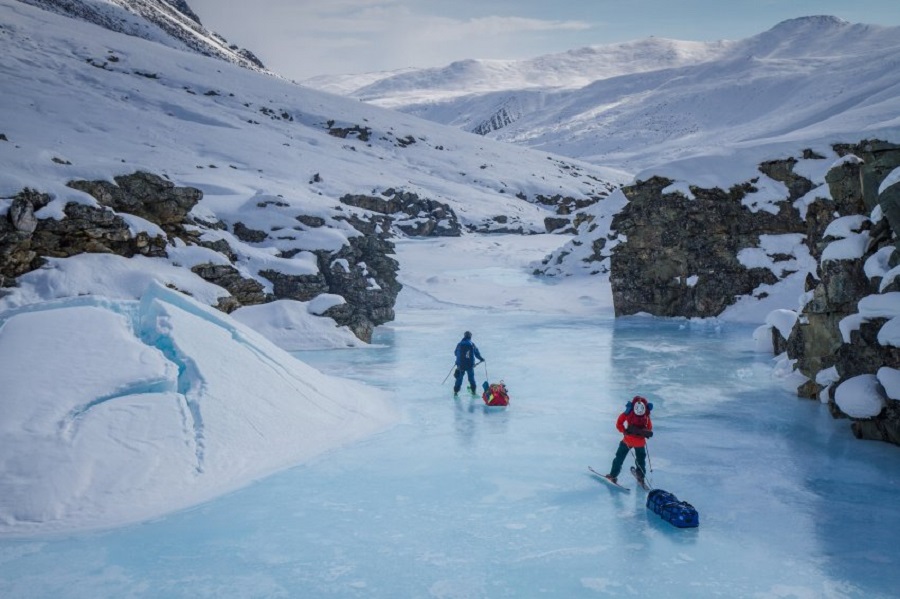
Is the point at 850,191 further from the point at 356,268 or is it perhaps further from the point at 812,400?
the point at 356,268

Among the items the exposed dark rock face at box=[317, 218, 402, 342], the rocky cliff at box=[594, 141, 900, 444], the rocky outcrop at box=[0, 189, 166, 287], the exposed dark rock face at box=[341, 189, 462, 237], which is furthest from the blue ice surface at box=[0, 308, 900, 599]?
the exposed dark rock face at box=[341, 189, 462, 237]

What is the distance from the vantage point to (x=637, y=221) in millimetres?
32719

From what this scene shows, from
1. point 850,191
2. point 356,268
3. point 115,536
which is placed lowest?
point 115,536

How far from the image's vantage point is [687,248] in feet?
104

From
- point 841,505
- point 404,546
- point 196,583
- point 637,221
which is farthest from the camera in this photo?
point 637,221

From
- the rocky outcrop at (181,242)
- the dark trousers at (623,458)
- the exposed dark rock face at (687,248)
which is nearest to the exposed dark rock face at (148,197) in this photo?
the rocky outcrop at (181,242)

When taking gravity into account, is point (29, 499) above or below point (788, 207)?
below

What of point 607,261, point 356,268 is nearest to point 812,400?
point 356,268

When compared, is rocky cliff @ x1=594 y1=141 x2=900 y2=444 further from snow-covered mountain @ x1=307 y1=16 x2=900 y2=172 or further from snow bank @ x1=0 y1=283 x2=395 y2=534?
snow-covered mountain @ x1=307 y1=16 x2=900 y2=172

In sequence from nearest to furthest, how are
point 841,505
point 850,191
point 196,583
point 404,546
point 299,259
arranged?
point 196,583 → point 404,546 → point 841,505 → point 850,191 → point 299,259

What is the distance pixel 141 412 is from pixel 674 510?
6.97m

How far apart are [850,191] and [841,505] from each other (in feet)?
25.0

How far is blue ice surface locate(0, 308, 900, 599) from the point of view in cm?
637

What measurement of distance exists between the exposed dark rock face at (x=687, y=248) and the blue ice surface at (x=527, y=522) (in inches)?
702
